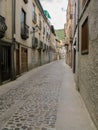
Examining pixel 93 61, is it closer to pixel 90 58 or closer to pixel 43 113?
pixel 90 58

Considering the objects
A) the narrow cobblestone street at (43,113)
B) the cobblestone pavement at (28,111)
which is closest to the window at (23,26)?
the cobblestone pavement at (28,111)

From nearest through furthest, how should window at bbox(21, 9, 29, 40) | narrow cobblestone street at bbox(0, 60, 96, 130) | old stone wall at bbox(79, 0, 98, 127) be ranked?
old stone wall at bbox(79, 0, 98, 127), narrow cobblestone street at bbox(0, 60, 96, 130), window at bbox(21, 9, 29, 40)

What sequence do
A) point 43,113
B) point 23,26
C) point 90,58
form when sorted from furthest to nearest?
point 23,26, point 43,113, point 90,58

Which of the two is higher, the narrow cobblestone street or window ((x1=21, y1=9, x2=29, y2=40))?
window ((x1=21, y1=9, x2=29, y2=40))

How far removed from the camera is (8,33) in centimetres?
1218

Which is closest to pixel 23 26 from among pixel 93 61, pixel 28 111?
pixel 28 111

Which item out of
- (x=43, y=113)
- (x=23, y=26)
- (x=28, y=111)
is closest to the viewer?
(x=43, y=113)

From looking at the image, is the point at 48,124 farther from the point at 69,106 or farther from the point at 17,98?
the point at 17,98

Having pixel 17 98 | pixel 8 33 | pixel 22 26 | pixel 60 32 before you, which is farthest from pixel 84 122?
pixel 60 32

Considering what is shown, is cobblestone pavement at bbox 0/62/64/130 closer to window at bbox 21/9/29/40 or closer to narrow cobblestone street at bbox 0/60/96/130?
narrow cobblestone street at bbox 0/60/96/130

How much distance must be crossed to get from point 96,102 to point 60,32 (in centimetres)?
8489

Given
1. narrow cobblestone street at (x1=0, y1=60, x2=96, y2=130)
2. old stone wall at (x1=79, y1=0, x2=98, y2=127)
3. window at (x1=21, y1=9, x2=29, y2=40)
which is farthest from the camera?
window at (x1=21, y1=9, x2=29, y2=40)

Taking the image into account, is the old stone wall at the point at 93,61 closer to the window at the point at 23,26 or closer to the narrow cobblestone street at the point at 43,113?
the narrow cobblestone street at the point at 43,113

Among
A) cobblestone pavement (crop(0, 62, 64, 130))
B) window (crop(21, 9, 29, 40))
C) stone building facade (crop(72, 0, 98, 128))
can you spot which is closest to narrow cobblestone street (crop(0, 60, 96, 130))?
cobblestone pavement (crop(0, 62, 64, 130))
